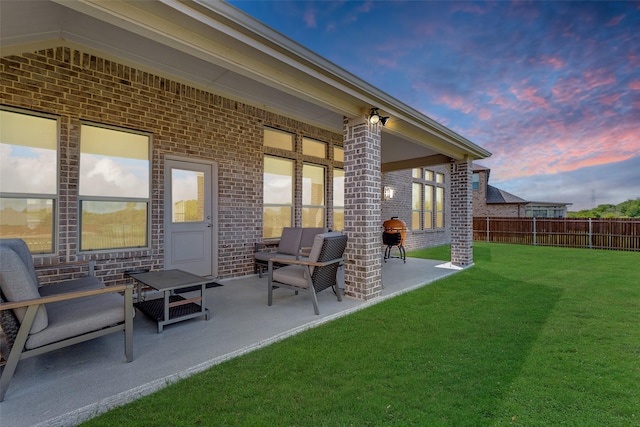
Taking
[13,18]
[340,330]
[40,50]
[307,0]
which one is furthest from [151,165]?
[307,0]

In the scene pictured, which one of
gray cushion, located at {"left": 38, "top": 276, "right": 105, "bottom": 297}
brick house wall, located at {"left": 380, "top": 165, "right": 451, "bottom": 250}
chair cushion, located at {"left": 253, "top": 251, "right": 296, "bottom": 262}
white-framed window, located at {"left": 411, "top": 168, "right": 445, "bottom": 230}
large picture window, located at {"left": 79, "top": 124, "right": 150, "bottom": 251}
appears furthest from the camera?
Answer: white-framed window, located at {"left": 411, "top": 168, "right": 445, "bottom": 230}

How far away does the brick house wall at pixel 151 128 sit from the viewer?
11.9 ft

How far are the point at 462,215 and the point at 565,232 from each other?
30.5 ft

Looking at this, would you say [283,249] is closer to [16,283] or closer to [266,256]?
[266,256]

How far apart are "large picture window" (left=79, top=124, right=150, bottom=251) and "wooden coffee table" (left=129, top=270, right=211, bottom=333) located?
1.11 meters

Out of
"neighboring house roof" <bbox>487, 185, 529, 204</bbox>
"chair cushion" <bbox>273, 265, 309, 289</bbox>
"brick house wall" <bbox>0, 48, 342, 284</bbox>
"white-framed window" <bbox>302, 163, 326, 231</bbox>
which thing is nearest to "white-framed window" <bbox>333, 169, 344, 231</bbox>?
"white-framed window" <bbox>302, 163, 326, 231</bbox>

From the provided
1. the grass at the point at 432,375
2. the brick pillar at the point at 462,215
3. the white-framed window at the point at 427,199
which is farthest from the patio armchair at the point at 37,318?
the white-framed window at the point at 427,199

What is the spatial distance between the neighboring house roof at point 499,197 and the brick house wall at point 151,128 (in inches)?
781

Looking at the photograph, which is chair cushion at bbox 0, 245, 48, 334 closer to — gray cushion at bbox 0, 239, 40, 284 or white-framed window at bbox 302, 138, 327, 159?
gray cushion at bbox 0, 239, 40, 284

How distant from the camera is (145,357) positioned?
8.16 ft

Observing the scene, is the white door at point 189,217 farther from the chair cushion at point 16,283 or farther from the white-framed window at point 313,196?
the chair cushion at point 16,283

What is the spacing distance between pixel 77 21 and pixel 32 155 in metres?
1.82

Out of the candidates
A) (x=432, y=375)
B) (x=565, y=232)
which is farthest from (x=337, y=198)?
(x=565, y=232)

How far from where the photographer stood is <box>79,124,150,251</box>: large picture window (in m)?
4.05
